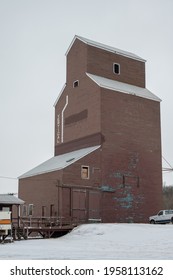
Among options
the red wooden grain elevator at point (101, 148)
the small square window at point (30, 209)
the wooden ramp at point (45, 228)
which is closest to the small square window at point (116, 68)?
the red wooden grain elevator at point (101, 148)

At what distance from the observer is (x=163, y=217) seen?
45.4 m

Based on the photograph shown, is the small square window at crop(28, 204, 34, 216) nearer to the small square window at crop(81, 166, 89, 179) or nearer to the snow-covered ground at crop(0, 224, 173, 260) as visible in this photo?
the small square window at crop(81, 166, 89, 179)

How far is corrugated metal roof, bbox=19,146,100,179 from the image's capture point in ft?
152

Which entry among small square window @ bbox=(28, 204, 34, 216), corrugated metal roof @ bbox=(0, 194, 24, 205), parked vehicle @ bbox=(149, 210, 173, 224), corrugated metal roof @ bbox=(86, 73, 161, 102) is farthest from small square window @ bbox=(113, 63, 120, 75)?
corrugated metal roof @ bbox=(0, 194, 24, 205)

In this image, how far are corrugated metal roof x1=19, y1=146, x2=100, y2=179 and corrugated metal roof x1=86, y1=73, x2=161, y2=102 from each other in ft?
22.6

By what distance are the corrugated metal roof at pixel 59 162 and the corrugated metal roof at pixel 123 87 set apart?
6884 mm

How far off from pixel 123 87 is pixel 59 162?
1081 cm

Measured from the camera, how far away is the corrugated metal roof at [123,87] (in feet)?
163

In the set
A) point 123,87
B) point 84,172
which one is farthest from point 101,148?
point 123,87

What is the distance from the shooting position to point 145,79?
56531 mm

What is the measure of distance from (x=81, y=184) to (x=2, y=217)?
12310 mm

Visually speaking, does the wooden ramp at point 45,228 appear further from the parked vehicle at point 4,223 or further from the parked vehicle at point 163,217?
the parked vehicle at point 163,217
